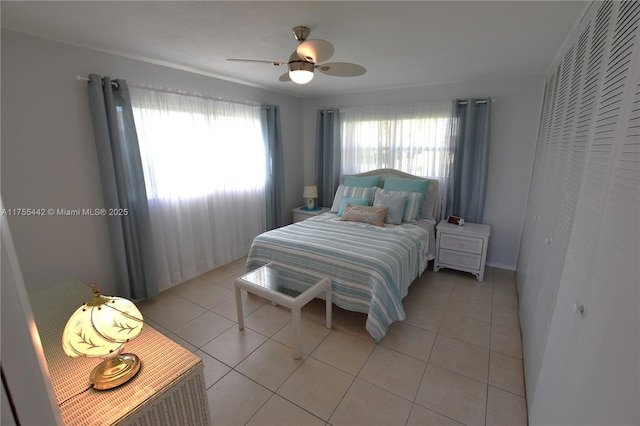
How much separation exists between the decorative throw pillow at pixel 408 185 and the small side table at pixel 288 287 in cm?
165

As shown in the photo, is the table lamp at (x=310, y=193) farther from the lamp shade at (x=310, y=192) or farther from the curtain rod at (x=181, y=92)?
the curtain rod at (x=181, y=92)

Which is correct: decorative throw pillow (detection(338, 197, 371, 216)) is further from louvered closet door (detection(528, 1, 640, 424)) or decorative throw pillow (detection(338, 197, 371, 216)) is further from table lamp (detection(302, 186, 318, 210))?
louvered closet door (detection(528, 1, 640, 424))

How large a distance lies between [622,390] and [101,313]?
1.56 meters

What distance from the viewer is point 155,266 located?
2.77m

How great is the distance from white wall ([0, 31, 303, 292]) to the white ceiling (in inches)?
5.8

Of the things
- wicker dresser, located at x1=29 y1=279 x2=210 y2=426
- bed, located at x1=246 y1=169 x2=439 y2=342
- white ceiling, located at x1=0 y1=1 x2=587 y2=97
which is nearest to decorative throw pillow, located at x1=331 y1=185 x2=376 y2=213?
bed, located at x1=246 y1=169 x2=439 y2=342

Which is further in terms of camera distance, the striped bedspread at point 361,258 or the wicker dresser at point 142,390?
the striped bedspread at point 361,258

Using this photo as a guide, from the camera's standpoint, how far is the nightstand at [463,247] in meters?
3.11

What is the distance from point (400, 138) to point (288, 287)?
98.8 inches

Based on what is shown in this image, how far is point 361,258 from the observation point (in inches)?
90.5

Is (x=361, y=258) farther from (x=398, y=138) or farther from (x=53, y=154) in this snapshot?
(x=53, y=154)

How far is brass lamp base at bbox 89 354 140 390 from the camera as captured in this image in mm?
1070

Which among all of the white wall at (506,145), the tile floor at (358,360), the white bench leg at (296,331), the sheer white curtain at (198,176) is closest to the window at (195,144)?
the sheer white curtain at (198,176)

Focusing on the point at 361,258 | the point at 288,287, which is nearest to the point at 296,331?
the point at 288,287
